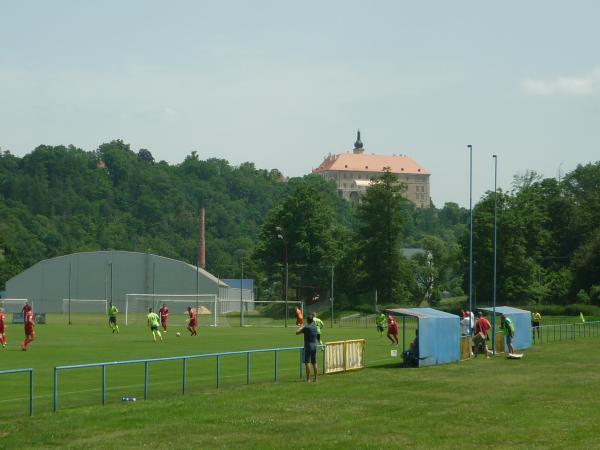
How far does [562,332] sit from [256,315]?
4159cm

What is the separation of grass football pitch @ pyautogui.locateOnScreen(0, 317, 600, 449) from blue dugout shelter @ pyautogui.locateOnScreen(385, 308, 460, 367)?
0.88m

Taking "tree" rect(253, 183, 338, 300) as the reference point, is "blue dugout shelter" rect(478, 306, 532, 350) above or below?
below

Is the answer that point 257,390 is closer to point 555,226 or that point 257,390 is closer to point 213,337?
point 213,337

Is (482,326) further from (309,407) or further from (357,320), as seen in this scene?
(357,320)

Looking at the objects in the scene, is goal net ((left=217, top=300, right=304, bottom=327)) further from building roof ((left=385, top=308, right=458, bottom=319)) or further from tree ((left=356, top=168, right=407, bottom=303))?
building roof ((left=385, top=308, right=458, bottom=319))

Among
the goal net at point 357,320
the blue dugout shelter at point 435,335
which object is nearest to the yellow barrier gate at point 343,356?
the blue dugout shelter at point 435,335

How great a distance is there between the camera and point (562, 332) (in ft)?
205

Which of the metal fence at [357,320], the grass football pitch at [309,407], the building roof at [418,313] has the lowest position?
the metal fence at [357,320]

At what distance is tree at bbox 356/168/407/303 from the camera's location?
118500mm

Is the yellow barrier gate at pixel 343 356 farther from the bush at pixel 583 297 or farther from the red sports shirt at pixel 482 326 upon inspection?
the bush at pixel 583 297

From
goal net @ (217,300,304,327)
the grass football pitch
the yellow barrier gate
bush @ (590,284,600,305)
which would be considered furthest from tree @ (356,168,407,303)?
the yellow barrier gate

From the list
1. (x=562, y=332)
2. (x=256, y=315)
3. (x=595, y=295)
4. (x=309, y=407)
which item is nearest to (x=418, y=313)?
(x=309, y=407)

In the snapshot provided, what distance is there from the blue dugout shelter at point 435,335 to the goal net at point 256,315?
3937 centimetres

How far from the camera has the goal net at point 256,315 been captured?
83.8m
